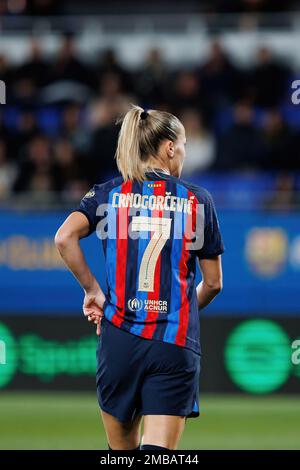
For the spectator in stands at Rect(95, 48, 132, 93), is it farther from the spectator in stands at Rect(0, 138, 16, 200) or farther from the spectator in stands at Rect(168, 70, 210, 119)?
the spectator in stands at Rect(0, 138, 16, 200)

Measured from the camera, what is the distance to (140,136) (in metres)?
4.81

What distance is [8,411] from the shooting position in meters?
9.65

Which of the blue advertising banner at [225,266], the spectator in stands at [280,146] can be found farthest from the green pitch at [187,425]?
the spectator in stands at [280,146]

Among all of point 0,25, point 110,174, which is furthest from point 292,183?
point 0,25

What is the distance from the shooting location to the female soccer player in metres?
4.74

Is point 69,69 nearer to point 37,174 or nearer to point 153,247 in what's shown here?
point 37,174

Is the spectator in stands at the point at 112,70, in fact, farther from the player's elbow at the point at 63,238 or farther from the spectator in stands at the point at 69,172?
the player's elbow at the point at 63,238

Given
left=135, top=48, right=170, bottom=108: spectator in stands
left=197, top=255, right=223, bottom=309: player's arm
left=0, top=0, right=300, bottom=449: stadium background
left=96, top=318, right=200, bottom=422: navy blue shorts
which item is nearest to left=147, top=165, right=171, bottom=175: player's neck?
left=197, top=255, right=223, bottom=309: player's arm

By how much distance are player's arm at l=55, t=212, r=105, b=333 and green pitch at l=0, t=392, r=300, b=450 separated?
3.08 m

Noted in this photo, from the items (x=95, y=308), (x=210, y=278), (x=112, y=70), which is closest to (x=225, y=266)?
(x=112, y=70)

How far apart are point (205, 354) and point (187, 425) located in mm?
1358

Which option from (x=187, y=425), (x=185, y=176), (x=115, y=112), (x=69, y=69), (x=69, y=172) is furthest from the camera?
(x=69, y=69)
